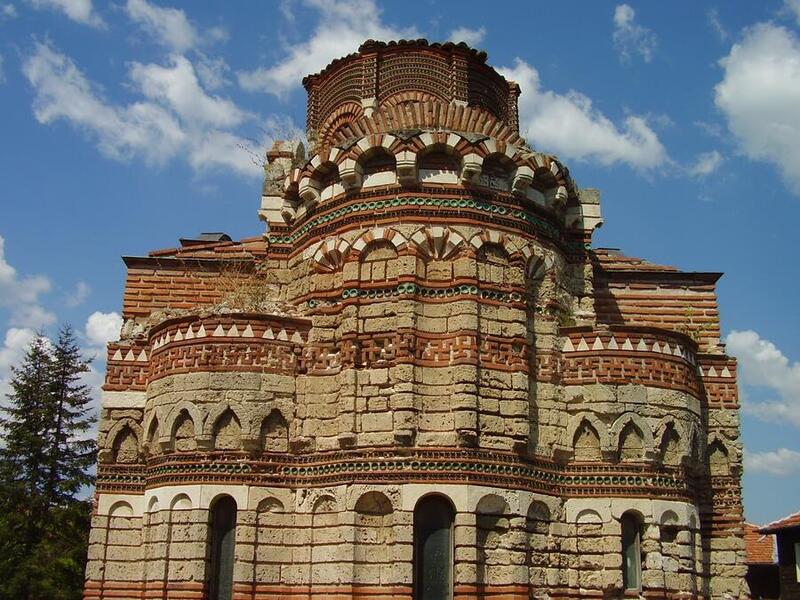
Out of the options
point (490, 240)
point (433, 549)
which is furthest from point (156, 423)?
point (490, 240)

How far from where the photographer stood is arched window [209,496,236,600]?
13.0 m

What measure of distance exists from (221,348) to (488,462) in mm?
4523

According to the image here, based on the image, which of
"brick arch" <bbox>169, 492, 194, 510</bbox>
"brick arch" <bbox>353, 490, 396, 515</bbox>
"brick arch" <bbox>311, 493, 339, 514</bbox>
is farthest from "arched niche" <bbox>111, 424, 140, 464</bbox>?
"brick arch" <bbox>353, 490, 396, 515</bbox>

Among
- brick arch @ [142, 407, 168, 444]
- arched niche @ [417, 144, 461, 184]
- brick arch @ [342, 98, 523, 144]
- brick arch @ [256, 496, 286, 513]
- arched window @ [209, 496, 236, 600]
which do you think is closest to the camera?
arched window @ [209, 496, 236, 600]

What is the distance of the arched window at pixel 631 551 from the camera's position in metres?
13.3

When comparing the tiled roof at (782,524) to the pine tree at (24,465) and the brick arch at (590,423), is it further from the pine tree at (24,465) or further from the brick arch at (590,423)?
the pine tree at (24,465)

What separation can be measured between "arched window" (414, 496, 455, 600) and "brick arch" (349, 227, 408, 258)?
3.94 metres

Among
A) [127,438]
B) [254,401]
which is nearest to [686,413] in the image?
[254,401]

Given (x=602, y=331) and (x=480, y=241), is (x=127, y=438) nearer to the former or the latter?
(x=480, y=241)

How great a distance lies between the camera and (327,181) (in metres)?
15.0

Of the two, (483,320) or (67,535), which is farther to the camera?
(67,535)

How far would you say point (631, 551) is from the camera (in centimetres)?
1353

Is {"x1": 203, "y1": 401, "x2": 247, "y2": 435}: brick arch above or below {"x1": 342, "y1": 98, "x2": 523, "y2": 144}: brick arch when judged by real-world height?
below

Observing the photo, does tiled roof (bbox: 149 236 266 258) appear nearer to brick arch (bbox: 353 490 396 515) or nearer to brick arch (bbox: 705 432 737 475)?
brick arch (bbox: 353 490 396 515)
